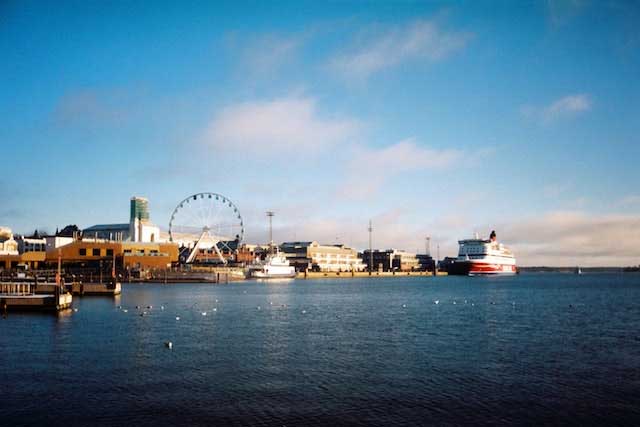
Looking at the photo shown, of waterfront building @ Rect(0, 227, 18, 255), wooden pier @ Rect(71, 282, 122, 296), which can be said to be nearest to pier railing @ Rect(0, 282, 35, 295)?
wooden pier @ Rect(71, 282, 122, 296)

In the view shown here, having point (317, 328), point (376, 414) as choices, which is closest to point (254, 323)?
point (317, 328)

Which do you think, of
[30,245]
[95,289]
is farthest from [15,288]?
[30,245]

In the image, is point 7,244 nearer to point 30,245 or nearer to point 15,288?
point 30,245

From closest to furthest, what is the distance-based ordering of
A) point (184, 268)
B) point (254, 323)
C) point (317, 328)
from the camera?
point (317, 328)
point (254, 323)
point (184, 268)

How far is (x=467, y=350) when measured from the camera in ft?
126

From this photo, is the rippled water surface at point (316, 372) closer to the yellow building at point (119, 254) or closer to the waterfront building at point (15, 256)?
the yellow building at point (119, 254)

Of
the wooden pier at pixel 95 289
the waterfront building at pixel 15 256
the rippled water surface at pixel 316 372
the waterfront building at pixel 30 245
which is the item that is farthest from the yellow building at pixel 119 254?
the rippled water surface at pixel 316 372

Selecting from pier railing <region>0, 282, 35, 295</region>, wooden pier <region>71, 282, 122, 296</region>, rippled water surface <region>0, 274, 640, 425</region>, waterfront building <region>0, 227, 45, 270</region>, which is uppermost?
waterfront building <region>0, 227, 45, 270</region>

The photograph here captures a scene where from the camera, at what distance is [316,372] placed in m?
30.9

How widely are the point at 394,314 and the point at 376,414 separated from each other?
42.5 m

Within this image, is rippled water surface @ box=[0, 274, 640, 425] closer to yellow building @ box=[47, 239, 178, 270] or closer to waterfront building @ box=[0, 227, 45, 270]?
yellow building @ box=[47, 239, 178, 270]

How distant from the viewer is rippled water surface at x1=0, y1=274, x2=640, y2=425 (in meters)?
23.3

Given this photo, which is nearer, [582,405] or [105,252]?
[582,405]

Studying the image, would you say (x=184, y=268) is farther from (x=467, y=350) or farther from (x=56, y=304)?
(x=467, y=350)
